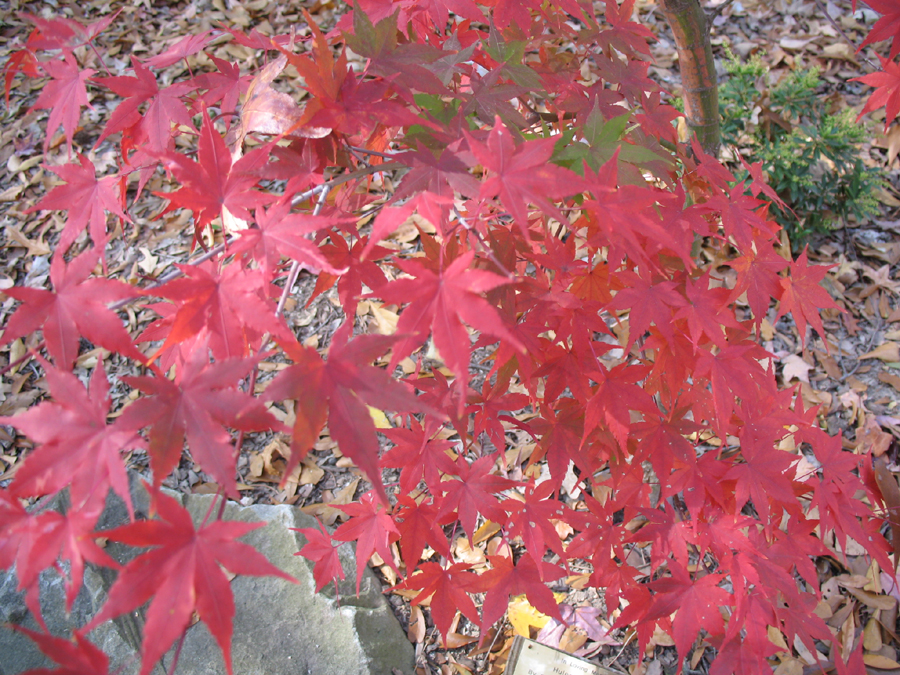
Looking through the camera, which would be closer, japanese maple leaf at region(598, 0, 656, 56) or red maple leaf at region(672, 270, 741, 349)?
red maple leaf at region(672, 270, 741, 349)

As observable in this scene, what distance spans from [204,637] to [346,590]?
1.17 ft

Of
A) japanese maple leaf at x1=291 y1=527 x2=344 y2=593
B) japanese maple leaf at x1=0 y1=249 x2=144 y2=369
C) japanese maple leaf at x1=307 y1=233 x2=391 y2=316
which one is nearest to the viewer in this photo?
japanese maple leaf at x1=0 y1=249 x2=144 y2=369

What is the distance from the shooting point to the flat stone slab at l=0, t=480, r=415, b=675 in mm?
1315

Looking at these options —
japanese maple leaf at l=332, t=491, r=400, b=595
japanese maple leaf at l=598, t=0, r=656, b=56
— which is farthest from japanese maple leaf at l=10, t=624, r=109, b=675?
japanese maple leaf at l=598, t=0, r=656, b=56

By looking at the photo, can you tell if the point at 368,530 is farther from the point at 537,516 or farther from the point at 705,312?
the point at 705,312

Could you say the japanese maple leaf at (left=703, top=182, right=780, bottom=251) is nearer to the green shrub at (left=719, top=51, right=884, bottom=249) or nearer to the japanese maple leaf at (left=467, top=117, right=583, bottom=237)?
the japanese maple leaf at (left=467, top=117, right=583, bottom=237)

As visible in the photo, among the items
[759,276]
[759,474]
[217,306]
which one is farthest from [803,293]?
[217,306]

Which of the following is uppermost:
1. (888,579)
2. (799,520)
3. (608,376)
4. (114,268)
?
(608,376)

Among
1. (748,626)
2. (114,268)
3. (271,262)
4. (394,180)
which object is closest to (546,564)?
(748,626)

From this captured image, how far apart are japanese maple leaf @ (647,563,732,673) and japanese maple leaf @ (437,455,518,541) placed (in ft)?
1.02

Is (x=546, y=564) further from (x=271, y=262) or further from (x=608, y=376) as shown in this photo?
(x=271, y=262)

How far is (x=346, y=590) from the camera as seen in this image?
1.57 m

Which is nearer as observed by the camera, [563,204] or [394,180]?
[563,204]

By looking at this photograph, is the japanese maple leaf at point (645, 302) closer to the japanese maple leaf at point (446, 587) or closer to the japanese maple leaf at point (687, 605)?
the japanese maple leaf at point (687, 605)
